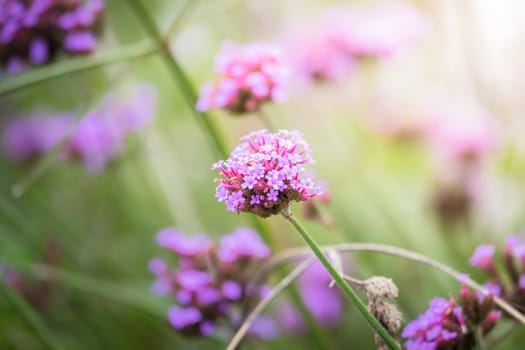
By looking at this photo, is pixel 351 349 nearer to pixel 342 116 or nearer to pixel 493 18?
pixel 342 116

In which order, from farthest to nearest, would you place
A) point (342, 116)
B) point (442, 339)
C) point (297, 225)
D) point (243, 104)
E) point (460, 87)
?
1. point (460, 87)
2. point (342, 116)
3. point (243, 104)
4. point (442, 339)
5. point (297, 225)

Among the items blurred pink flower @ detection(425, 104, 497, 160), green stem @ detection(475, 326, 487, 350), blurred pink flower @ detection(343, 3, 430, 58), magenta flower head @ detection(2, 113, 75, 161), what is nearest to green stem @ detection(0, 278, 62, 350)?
green stem @ detection(475, 326, 487, 350)

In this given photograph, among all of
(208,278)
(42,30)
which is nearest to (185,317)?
(208,278)

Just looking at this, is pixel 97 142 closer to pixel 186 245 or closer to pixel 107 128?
pixel 107 128

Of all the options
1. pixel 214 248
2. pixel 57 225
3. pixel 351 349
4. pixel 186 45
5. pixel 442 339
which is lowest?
pixel 351 349

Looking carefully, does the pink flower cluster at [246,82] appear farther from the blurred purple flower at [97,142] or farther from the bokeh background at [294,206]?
the blurred purple flower at [97,142]

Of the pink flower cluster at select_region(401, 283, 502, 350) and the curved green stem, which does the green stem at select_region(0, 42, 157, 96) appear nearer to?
the curved green stem

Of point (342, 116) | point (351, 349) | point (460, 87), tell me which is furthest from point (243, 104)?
point (460, 87)
